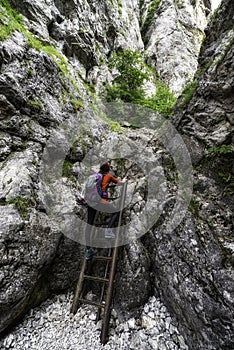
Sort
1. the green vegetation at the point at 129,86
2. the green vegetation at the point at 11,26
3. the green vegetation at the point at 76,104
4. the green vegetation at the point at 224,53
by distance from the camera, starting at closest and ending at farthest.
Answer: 1. the green vegetation at the point at 224,53
2. the green vegetation at the point at 11,26
3. the green vegetation at the point at 76,104
4. the green vegetation at the point at 129,86

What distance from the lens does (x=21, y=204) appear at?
16.8 feet

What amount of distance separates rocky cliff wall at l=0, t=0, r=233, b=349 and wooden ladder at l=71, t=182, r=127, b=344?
0.38 m

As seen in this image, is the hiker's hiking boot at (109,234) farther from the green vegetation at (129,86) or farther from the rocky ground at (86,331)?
the green vegetation at (129,86)

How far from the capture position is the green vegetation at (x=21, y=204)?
197 inches

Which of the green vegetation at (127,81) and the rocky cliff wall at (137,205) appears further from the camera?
the green vegetation at (127,81)

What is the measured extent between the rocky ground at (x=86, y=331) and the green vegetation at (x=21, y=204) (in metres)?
2.54

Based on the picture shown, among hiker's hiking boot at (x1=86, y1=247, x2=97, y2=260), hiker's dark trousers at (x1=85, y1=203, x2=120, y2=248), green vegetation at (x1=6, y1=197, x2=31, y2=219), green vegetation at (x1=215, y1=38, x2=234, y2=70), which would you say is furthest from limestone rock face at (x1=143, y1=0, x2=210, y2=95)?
green vegetation at (x1=6, y1=197, x2=31, y2=219)

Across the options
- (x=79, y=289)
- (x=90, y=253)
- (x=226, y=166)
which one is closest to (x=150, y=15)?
(x=226, y=166)

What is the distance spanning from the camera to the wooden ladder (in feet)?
15.4

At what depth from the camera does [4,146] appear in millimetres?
5902

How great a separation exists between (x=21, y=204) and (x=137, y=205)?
3.47 m

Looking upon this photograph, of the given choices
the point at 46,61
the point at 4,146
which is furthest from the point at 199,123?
the point at 46,61

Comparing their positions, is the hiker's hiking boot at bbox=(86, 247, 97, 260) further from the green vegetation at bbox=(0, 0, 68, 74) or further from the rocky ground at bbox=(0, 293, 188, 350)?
the green vegetation at bbox=(0, 0, 68, 74)

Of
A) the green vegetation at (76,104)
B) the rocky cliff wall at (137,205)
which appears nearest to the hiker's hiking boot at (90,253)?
the rocky cliff wall at (137,205)
